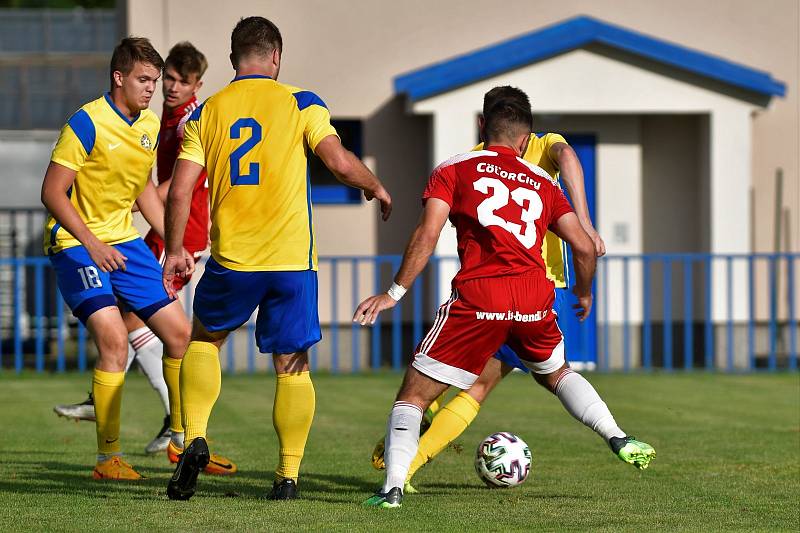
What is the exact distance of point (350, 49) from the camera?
18016 mm

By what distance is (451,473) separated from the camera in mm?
7988

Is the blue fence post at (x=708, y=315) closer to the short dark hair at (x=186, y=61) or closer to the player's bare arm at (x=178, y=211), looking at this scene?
the short dark hair at (x=186, y=61)

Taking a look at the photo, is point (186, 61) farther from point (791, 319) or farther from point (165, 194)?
point (791, 319)

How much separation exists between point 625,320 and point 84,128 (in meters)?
10.1

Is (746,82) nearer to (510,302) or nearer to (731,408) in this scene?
(731,408)

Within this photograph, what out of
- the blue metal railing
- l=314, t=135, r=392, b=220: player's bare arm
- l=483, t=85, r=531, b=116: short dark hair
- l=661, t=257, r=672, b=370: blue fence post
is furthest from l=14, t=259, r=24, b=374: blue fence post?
l=483, t=85, r=531, b=116: short dark hair

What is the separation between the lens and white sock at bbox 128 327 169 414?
355 inches

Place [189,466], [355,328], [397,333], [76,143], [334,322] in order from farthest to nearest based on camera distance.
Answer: [355,328] → [397,333] → [334,322] → [76,143] → [189,466]

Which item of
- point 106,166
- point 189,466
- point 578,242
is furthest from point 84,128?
point 578,242

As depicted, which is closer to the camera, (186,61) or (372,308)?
(372,308)

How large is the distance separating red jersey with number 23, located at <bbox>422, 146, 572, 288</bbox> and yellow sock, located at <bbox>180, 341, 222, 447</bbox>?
121 cm

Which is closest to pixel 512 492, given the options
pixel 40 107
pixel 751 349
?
pixel 751 349

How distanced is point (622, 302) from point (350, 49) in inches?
180

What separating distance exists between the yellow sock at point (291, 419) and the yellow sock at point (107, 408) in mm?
1208
